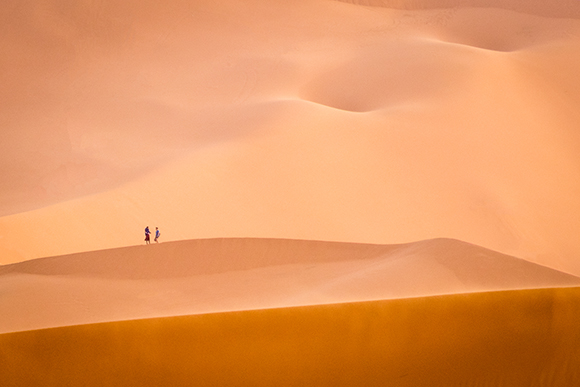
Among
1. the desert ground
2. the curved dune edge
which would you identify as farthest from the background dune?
the curved dune edge

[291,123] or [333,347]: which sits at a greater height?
[291,123]

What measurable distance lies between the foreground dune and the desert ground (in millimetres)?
26

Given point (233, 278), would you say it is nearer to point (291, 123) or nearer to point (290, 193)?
point (290, 193)

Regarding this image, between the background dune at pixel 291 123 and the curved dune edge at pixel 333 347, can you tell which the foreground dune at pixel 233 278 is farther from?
the background dune at pixel 291 123

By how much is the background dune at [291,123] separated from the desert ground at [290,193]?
4cm

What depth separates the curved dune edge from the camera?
2.86 m

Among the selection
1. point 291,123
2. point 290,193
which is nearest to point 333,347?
point 290,193

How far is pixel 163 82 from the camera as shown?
1059 centimetres

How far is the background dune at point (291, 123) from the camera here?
617 cm

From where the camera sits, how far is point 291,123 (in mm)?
7711

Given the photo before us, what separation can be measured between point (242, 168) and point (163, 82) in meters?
4.53

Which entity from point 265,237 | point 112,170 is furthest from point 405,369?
point 112,170

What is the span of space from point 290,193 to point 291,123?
151cm

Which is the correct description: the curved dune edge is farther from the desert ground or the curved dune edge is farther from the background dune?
the background dune
